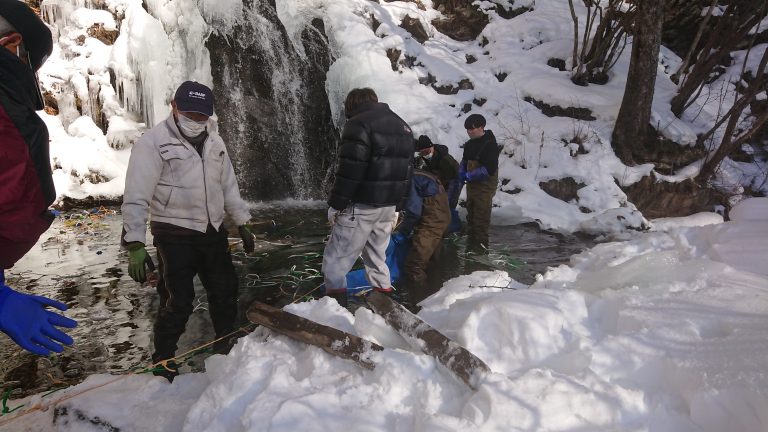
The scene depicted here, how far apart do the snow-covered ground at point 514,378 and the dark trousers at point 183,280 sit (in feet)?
1.84

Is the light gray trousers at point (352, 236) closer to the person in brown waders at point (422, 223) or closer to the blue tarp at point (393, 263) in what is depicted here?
the blue tarp at point (393, 263)

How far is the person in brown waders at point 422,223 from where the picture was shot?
465 centimetres

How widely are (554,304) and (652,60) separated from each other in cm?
726

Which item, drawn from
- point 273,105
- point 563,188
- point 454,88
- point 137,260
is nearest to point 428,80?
point 454,88

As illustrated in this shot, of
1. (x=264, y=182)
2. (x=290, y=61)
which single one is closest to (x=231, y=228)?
(x=264, y=182)

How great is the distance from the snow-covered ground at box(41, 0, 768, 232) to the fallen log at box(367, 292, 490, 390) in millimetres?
5830

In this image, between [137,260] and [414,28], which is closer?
[137,260]

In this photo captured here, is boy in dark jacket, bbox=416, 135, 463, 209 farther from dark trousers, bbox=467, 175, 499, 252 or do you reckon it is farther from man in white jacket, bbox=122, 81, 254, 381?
man in white jacket, bbox=122, 81, 254, 381

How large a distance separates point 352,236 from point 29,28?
2361 mm

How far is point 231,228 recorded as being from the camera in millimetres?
6590

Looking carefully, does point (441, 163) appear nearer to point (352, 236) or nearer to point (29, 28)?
point (352, 236)

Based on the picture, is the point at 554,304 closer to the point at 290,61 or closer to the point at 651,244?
the point at 651,244

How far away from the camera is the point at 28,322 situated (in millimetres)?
1537

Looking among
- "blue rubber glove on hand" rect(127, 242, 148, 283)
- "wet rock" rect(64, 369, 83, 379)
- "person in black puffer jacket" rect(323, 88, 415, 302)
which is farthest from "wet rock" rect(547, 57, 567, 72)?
"wet rock" rect(64, 369, 83, 379)
